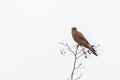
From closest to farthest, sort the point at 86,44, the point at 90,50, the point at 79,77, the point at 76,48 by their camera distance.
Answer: the point at 79,77 → the point at 76,48 → the point at 90,50 → the point at 86,44

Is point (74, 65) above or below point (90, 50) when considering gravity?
below

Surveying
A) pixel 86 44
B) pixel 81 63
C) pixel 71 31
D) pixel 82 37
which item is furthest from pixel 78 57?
pixel 71 31

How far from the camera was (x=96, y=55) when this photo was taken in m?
14.9

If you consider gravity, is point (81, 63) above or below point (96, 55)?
below

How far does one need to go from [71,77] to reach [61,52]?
1.18 metres

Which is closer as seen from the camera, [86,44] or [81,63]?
[81,63]

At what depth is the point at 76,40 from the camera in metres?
17.5

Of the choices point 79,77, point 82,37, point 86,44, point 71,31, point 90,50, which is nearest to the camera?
point 79,77

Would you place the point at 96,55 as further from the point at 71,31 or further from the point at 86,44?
the point at 71,31

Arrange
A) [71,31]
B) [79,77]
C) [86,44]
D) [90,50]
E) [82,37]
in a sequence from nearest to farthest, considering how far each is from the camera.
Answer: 1. [79,77]
2. [90,50]
3. [86,44]
4. [82,37]
5. [71,31]

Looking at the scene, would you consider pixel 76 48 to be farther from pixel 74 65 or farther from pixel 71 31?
pixel 71 31

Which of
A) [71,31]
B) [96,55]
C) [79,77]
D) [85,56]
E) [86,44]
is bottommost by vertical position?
[79,77]

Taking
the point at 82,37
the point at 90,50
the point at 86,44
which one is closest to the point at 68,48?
the point at 90,50

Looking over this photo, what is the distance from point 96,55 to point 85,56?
1816 mm
